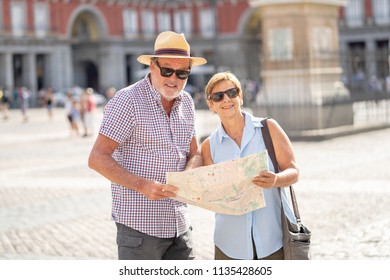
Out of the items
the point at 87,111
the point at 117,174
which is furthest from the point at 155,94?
the point at 87,111

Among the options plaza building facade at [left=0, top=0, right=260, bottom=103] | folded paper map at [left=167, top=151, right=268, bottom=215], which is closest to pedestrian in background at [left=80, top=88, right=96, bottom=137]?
folded paper map at [left=167, top=151, right=268, bottom=215]

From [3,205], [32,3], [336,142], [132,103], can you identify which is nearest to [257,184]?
[132,103]

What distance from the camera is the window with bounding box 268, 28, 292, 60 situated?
17.2m

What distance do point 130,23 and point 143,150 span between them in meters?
56.2

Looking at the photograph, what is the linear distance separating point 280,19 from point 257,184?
1402 centimetres

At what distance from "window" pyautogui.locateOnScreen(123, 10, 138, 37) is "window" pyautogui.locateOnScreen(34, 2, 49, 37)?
741 centimetres

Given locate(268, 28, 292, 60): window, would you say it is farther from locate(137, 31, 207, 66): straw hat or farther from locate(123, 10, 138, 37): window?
locate(123, 10, 138, 37): window

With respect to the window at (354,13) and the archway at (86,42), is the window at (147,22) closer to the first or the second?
the archway at (86,42)

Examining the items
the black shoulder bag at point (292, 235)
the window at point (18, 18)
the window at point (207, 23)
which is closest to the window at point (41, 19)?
the window at point (18, 18)

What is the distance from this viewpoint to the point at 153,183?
3631mm

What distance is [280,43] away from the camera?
1734 centimetres

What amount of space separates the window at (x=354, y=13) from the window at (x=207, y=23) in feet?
37.0

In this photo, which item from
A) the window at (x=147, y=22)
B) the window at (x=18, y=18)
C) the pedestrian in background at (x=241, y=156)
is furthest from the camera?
the window at (x=147, y=22)

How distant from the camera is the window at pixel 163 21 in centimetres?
6093
